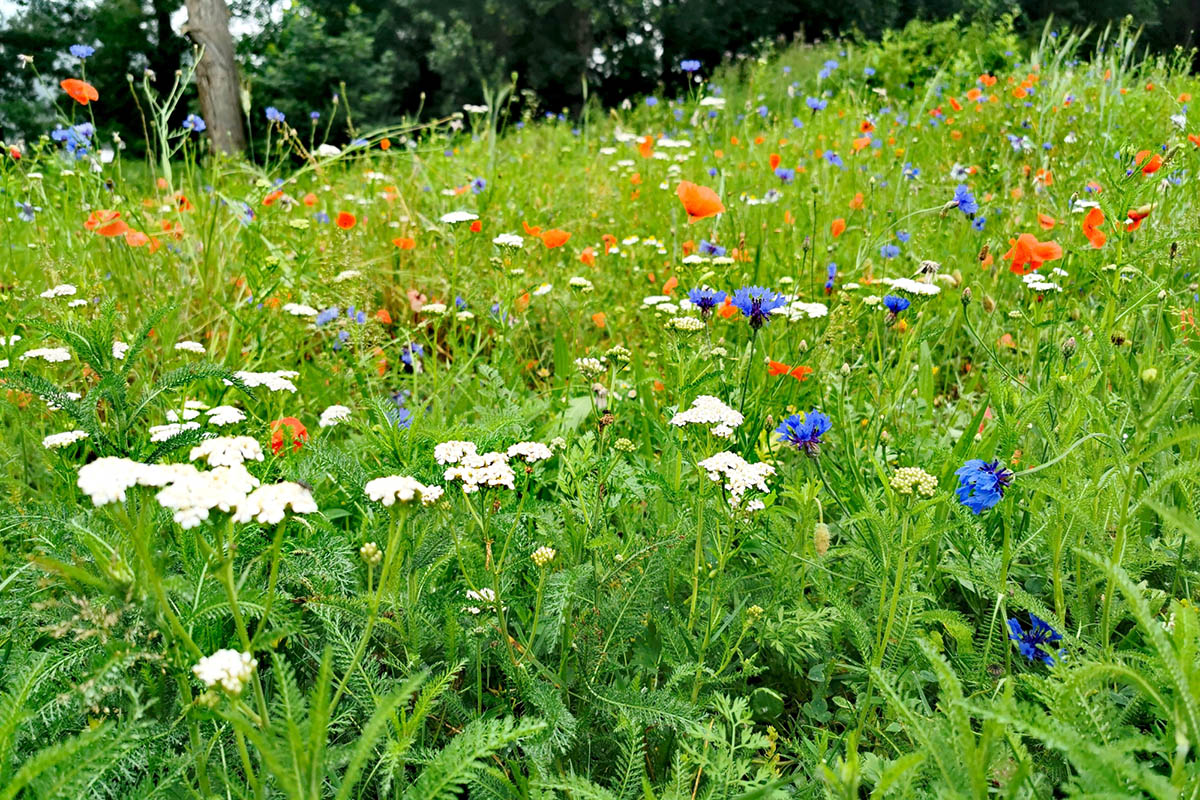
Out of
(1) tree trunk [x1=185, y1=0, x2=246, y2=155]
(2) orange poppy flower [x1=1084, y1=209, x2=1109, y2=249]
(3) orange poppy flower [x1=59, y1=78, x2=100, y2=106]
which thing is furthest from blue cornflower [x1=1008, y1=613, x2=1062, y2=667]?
(1) tree trunk [x1=185, y1=0, x2=246, y2=155]

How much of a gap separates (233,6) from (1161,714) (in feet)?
58.7

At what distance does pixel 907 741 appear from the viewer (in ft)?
3.63

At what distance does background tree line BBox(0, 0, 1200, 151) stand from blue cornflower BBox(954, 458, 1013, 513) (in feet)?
44.9

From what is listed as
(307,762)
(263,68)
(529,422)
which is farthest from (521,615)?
(263,68)

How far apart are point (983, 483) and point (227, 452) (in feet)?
3.32

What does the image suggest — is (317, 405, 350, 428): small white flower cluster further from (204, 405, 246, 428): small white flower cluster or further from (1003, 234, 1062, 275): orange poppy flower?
(1003, 234, 1062, 275): orange poppy flower

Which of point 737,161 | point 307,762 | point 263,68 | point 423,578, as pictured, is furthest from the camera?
point 263,68

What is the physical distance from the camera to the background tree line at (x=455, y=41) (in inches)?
547

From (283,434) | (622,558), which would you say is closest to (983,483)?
(622,558)

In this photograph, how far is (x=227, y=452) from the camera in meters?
0.87

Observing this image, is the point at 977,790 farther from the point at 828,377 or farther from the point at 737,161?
the point at 737,161

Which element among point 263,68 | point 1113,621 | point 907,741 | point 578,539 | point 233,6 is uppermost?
point 233,6

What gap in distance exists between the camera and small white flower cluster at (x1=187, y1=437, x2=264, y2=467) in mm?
845

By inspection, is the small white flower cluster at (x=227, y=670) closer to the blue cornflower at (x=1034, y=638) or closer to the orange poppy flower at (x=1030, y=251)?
the blue cornflower at (x=1034, y=638)
